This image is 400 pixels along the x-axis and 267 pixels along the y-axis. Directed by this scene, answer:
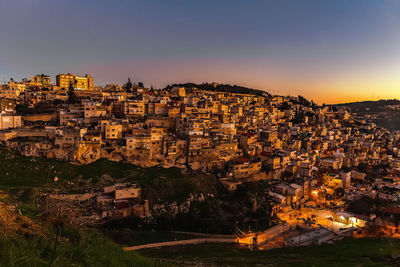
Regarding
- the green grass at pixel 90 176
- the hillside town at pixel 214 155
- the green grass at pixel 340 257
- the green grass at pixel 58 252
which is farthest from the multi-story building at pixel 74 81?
the green grass at pixel 58 252

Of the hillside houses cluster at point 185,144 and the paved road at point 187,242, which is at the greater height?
the hillside houses cluster at point 185,144

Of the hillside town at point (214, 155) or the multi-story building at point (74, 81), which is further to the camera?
the multi-story building at point (74, 81)

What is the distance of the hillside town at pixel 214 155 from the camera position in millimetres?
28219

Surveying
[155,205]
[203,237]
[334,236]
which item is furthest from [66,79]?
[334,236]

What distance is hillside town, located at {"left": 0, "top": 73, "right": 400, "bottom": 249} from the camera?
92.6 feet

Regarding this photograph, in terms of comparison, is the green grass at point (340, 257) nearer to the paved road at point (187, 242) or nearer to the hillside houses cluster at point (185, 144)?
the paved road at point (187, 242)

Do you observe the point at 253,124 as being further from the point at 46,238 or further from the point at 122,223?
the point at 46,238

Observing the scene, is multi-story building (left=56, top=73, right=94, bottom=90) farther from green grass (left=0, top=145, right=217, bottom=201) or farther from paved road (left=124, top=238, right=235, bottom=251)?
paved road (left=124, top=238, right=235, bottom=251)

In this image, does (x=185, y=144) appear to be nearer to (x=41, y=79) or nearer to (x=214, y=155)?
(x=214, y=155)

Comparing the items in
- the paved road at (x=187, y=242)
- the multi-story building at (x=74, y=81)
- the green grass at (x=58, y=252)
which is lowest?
the paved road at (x=187, y=242)

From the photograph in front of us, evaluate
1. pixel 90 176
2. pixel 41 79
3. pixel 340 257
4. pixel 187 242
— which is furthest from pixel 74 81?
pixel 340 257

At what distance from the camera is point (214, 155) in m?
39.8

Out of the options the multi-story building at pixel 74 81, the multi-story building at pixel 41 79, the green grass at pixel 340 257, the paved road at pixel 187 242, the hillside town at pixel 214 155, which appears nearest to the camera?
the green grass at pixel 340 257

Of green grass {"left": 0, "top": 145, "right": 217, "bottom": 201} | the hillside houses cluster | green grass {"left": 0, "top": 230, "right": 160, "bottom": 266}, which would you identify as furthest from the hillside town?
green grass {"left": 0, "top": 230, "right": 160, "bottom": 266}
